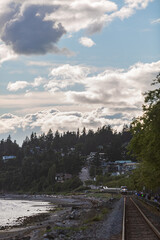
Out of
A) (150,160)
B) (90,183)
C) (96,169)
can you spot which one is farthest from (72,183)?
(150,160)

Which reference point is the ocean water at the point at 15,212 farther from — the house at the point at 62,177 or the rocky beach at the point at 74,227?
the house at the point at 62,177

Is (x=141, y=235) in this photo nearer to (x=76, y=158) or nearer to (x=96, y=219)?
(x=96, y=219)

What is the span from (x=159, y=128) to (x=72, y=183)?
14221 cm

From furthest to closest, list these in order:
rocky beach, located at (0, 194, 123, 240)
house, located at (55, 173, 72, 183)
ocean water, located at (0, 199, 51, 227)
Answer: house, located at (55, 173, 72, 183) < ocean water, located at (0, 199, 51, 227) < rocky beach, located at (0, 194, 123, 240)

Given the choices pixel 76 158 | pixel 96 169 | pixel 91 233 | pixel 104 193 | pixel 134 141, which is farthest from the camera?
pixel 76 158

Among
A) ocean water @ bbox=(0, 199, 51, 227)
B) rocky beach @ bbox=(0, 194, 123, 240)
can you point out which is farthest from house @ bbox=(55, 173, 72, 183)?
rocky beach @ bbox=(0, 194, 123, 240)

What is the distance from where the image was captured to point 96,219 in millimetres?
31812

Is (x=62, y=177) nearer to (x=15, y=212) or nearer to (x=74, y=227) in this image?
(x=15, y=212)

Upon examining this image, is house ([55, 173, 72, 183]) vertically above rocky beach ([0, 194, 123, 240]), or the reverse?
rocky beach ([0, 194, 123, 240])

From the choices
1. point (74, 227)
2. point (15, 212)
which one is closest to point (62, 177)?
point (15, 212)

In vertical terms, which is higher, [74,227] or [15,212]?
[74,227]

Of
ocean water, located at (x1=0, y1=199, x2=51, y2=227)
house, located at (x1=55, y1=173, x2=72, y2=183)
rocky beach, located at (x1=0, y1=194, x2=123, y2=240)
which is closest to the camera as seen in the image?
rocky beach, located at (x1=0, y1=194, x2=123, y2=240)

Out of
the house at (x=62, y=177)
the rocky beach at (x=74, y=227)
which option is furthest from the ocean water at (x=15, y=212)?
the house at (x=62, y=177)

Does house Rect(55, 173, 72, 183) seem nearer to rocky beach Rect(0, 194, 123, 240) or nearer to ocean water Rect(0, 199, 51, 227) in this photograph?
ocean water Rect(0, 199, 51, 227)
